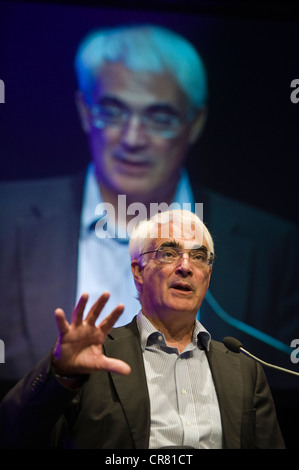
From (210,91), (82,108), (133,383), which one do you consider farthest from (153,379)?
(210,91)

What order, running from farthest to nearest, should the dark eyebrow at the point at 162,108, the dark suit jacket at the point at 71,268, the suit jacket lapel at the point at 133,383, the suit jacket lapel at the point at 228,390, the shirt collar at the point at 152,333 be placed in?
the dark eyebrow at the point at 162,108
the dark suit jacket at the point at 71,268
the shirt collar at the point at 152,333
the suit jacket lapel at the point at 228,390
the suit jacket lapel at the point at 133,383

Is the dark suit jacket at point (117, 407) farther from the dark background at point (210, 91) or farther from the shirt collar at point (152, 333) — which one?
the dark background at point (210, 91)

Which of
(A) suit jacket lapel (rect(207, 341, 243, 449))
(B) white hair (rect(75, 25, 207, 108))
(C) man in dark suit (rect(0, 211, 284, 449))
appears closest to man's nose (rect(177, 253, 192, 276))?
(C) man in dark suit (rect(0, 211, 284, 449))

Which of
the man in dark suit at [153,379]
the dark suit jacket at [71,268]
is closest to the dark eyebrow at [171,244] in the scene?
the man in dark suit at [153,379]

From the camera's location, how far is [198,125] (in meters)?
3.60

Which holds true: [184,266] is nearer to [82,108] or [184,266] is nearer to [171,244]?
[171,244]

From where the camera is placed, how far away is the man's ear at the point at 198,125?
3598 millimetres

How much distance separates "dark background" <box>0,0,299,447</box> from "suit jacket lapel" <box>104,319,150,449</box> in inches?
64.3

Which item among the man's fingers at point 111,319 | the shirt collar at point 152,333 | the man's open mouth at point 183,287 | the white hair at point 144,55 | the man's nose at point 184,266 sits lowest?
the shirt collar at point 152,333

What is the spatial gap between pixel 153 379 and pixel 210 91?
2300 millimetres

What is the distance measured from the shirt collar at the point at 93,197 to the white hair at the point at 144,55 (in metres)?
0.52

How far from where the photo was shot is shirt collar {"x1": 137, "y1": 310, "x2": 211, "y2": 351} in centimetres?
212

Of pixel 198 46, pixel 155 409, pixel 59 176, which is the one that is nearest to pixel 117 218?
pixel 59 176

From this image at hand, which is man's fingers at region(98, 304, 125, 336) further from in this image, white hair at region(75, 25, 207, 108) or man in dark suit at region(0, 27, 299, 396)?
white hair at region(75, 25, 207, 108)
